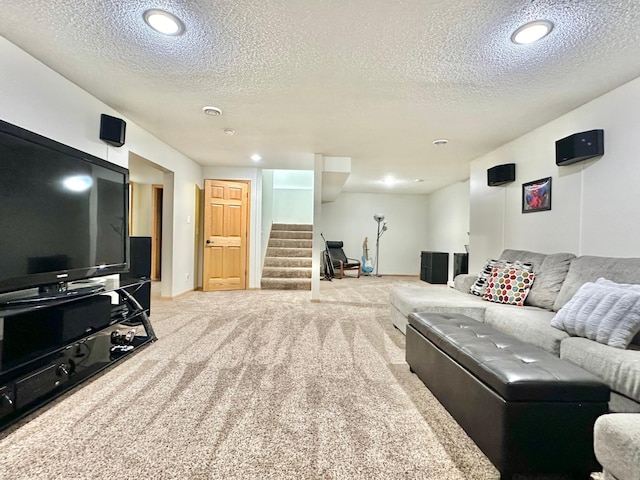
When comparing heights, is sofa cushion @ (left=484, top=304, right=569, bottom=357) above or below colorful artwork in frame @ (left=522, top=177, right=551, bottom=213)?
below

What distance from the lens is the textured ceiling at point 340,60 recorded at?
5.67 ft

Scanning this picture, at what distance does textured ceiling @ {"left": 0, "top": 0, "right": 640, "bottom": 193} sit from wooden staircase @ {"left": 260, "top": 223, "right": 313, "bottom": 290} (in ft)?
10.2

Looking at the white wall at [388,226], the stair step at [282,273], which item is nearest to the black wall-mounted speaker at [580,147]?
the stair step at [282,273]

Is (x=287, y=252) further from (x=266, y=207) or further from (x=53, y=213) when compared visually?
(x=53, y=213)

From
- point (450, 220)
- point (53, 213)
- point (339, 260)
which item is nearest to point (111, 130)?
point (53, 213)

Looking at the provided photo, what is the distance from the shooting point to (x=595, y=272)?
233 centimetres

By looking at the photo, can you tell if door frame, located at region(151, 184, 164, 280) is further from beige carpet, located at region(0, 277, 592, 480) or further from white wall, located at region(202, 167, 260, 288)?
beige carpet, located at region(0, 277, 592, 480)

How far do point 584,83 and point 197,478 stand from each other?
3551 millimetres

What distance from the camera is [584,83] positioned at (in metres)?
2.46

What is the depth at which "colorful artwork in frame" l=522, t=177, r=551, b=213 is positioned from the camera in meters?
3.27

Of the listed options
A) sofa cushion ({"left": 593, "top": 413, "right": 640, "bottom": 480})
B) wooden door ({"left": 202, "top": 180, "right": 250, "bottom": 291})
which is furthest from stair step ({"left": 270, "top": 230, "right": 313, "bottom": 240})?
sofa cushion ({"left": 593, "top": 413, "right": 640, "bottom": 480})

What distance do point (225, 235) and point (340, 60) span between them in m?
4.16

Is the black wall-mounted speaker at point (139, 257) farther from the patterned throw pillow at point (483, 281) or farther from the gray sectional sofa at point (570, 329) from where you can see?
the patterned throw pillow at point (483, 281)

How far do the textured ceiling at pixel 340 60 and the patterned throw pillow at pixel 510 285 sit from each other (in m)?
1.55
